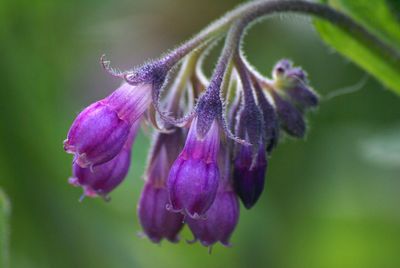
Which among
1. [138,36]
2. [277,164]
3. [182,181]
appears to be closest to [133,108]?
[182,181]

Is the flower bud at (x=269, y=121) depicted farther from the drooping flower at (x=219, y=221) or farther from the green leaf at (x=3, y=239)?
the green leaf at (x=3, y=239)

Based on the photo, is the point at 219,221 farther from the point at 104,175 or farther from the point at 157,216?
the point at 104,175

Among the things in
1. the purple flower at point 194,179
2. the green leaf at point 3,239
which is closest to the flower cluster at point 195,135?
the purple flower at point 194,179

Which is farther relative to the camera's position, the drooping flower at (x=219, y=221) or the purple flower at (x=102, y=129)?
the drooping flower at (x=219, y=221)

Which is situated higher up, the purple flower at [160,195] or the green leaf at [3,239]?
the green leaf at [3,239]

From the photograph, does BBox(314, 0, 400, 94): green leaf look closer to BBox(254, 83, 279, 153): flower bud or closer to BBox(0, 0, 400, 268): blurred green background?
BBox(254, 83, 279, 153): flower bud

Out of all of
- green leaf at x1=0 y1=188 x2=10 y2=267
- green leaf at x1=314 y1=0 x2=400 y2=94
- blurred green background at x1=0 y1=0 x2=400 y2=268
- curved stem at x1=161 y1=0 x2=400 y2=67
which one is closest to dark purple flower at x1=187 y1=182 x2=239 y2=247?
curved stem at x1=161 y1=0 x2=400 y2=67

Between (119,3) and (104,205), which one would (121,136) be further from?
(119,3)
